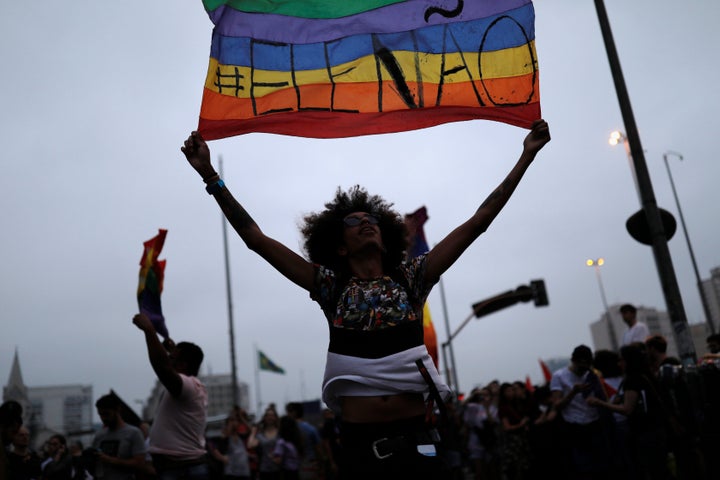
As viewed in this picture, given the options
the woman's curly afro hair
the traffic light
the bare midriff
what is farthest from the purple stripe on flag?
the traffic light

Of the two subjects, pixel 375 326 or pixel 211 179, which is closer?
pixel 375 326

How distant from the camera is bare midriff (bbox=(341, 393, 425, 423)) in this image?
298 cm

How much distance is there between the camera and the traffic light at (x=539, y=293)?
920 inches

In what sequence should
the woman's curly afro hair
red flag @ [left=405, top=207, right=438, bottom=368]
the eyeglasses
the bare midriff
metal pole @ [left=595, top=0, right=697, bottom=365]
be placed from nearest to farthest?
the bare midriff, the eyeglasses, the woman's curly afro hair, metal pole @ [left=595, top=0, right=697, bottom=365], red flag @ [left=405, top=207, right=438, bottom=368]

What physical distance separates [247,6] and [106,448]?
15.4 feet

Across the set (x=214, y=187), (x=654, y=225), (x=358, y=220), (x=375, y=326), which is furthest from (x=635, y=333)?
(x=214, y=187)

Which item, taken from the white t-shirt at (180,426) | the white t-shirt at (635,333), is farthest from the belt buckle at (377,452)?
the white t-shirt at (635,333)

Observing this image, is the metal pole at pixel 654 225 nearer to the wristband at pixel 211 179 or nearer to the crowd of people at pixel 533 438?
the crowd of people at pixel 533 438

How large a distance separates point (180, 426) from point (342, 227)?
3112 mm

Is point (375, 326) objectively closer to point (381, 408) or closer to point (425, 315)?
point (381, 408)

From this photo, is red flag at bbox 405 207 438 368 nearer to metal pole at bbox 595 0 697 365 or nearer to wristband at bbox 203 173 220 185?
metal pole at bbox 595 0 697 365

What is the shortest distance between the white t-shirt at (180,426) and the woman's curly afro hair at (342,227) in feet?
8.42

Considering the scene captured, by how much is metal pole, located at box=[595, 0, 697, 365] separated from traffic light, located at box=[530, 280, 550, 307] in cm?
1571

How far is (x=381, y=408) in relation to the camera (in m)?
2.98
